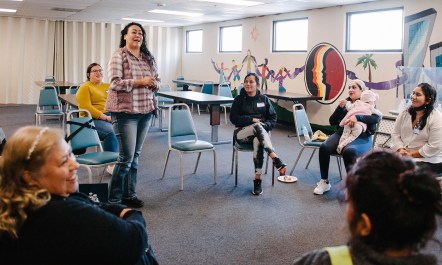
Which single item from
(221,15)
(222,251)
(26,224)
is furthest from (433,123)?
(221,15)

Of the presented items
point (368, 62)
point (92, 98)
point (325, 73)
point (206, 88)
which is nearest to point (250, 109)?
point (92, 98)

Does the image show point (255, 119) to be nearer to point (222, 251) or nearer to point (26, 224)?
point (222, 251)

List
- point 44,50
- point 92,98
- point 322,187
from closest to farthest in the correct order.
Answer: point 322,187
point 92,98
point 44,50

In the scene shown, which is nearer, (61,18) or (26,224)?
(26,224)

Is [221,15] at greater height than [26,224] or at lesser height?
greater

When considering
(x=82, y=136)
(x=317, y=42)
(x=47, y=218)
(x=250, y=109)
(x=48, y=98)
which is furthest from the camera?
(x=317, y=42)

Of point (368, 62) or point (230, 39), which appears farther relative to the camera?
point (230, 39)

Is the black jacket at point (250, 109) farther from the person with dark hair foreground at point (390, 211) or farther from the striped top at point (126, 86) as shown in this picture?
the person with dark hair foreground at point (390, 211)

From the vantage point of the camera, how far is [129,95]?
3.40 m

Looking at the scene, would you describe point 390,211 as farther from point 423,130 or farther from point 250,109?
point 250,109

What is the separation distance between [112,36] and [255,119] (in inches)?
357

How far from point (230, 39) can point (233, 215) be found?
7.70 meters

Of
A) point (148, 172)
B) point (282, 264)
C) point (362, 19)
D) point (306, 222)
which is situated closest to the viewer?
point (282, 264)

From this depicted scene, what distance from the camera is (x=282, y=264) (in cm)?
276
